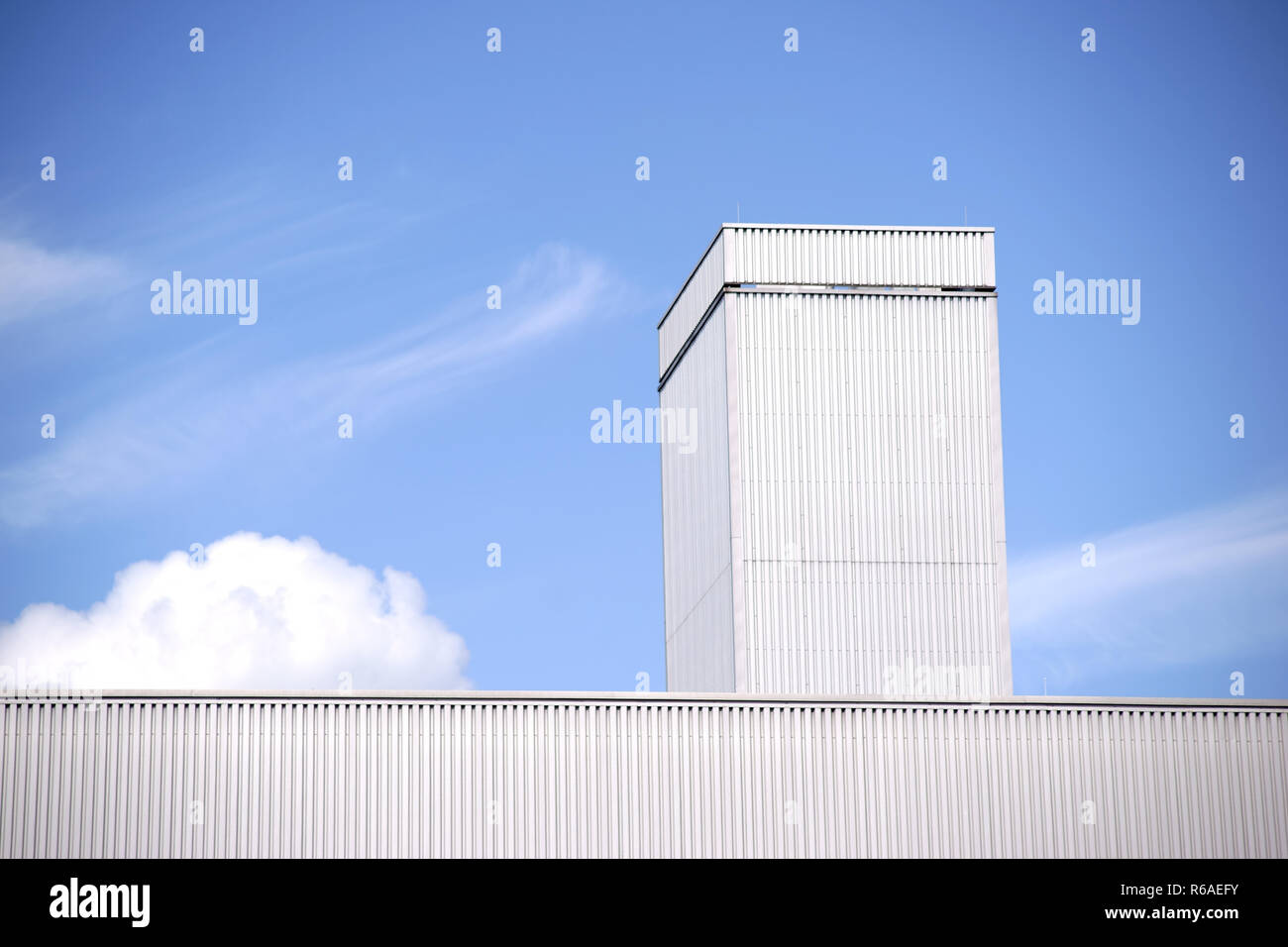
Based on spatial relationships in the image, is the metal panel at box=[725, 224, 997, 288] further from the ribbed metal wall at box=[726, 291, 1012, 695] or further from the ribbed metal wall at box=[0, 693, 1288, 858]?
the ribbed metal wall at box=[0, 693, 1288, 858]

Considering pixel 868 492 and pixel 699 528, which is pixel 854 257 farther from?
pixel 699 528

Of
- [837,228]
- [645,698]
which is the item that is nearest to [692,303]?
[837,228]

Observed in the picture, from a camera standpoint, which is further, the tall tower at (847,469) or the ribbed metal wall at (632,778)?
the tall tower at (847,469)

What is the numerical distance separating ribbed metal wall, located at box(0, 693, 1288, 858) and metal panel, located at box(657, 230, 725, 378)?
22.0 meters

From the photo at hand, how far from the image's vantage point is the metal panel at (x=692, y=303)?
178 feet

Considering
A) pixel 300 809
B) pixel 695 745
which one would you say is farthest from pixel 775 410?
pixel 300 809

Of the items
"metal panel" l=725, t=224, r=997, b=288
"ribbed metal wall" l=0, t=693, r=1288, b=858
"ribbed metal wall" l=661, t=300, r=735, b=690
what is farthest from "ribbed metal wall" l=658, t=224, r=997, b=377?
"ribbed metal wall" l=0, t=693, r=1288, b=858

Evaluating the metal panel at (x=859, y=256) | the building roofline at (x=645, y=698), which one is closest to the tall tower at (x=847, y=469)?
the metal panel at (x=859, y=256)

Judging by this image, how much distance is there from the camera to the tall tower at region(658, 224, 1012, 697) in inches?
1949

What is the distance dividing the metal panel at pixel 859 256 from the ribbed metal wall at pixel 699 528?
185 cm

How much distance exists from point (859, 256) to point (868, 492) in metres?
7.39

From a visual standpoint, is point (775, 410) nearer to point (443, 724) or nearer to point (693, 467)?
point (693, 467)

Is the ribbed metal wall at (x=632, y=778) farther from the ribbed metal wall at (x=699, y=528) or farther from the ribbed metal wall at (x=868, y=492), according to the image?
the ribbed metal wall at (x=699, y=528)
